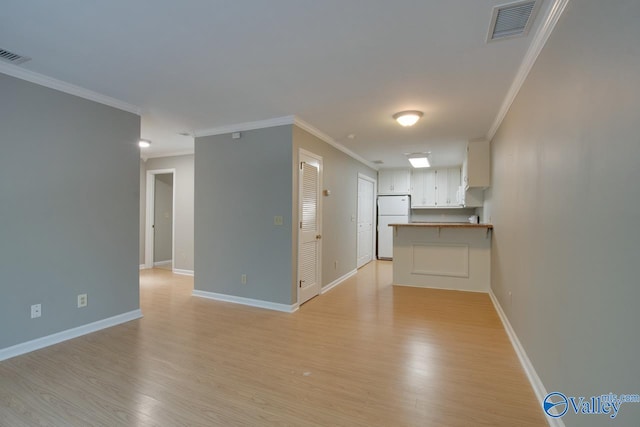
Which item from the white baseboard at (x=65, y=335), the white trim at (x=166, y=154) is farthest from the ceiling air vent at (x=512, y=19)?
the white trim at (x=166, y=154)

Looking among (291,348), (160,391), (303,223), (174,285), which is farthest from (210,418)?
(174,285)

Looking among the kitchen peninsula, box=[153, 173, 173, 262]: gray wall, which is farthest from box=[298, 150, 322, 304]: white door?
box=[153, 173, 173, 262]: gray wall

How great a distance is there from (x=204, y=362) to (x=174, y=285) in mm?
3078

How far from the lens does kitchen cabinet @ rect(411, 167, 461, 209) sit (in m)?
7.52

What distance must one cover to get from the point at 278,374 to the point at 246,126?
3127mm

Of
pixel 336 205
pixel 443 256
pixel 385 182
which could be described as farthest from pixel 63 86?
pixel 385 182

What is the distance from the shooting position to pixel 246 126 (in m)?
4.06

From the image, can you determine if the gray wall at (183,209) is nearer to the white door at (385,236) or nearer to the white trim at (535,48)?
the white door at (385,236)

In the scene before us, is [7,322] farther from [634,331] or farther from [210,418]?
[634,331]

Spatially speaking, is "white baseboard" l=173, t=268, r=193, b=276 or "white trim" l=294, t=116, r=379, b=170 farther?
"white baseboard" l=173, t=268, r=193, b=276

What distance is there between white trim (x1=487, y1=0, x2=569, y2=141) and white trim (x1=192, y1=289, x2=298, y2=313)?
3.45 m

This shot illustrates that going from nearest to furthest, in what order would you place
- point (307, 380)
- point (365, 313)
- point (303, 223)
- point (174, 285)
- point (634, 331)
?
point (634, 331) → point (307, 380) → point (365, 313) → point (303, 223) → point (174, 285)

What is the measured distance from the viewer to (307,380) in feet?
7.36

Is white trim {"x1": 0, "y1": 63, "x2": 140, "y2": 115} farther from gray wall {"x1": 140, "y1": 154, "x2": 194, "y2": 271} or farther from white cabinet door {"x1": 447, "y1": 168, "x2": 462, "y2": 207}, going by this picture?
white cabinet door {"x1": 447, "y1": 168, "x2": 462, "y2": 207}
